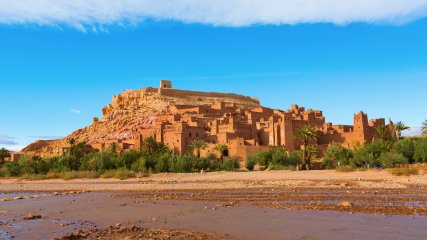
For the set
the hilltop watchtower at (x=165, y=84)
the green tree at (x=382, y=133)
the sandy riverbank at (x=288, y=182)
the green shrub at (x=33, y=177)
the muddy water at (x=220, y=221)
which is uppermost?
the hilltop watchtower at (x=165, y=84)

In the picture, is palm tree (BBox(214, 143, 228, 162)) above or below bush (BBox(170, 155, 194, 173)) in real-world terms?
above

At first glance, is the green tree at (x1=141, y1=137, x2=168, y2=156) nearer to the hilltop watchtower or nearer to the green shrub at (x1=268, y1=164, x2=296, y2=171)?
the green shrub at (x1=268, y1=164, x2=296, y2=171)

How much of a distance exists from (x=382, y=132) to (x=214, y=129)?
1954cm

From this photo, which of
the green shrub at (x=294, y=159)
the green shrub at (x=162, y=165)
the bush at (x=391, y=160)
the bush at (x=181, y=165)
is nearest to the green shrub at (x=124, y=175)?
the green shrub at (x=162, y=165)

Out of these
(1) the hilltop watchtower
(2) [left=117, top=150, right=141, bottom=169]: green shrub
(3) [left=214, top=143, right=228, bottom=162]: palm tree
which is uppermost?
(1) the hilltop watchtower

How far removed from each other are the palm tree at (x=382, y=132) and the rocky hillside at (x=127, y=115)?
3281 centimetres

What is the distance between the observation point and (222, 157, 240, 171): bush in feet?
137

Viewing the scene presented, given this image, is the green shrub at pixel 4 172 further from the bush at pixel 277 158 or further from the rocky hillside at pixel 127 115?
the bush at pixel 277 158

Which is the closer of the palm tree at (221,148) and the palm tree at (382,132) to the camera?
the palm tree at (221,148)

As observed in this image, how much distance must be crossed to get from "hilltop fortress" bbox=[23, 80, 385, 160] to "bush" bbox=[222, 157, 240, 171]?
3.46 m

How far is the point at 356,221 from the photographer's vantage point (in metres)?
11.4

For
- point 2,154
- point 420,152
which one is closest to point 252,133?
point 420,152

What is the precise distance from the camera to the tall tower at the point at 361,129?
49750 millimetres

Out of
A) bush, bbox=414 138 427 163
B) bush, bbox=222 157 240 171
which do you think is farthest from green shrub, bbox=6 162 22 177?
bush, bbox=414 138 427 163
